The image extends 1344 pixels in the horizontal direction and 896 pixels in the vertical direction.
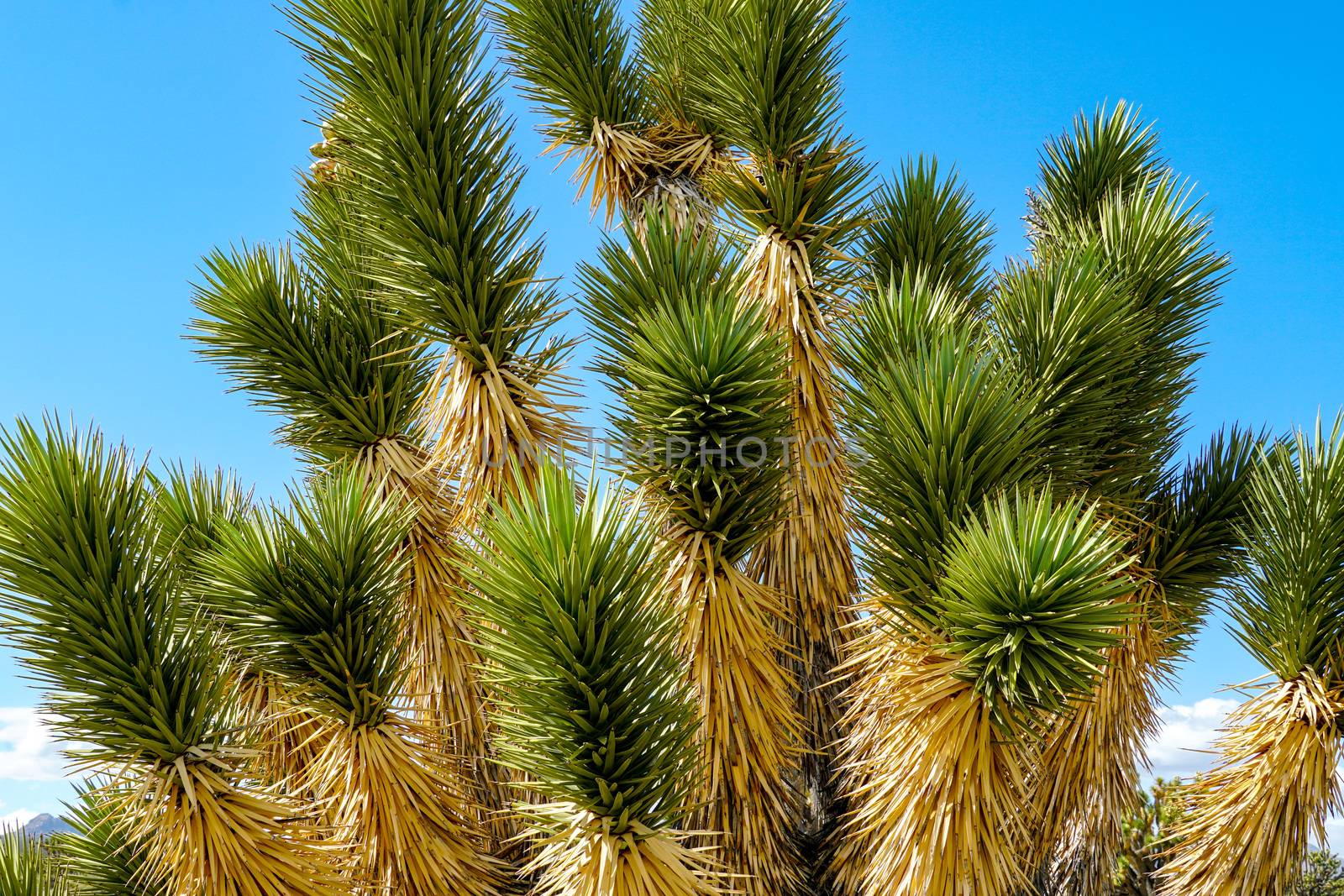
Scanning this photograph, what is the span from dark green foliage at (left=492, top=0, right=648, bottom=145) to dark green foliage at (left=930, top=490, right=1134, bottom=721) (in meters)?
4.36

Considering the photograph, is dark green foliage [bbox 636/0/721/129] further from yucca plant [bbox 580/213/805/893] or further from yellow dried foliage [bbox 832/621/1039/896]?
yellow dried foliage [bbox 832/621/1039/896]

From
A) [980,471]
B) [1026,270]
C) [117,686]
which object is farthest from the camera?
[1026,270]

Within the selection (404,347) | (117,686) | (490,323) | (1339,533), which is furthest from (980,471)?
(117,686)

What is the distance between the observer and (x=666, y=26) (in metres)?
8.15

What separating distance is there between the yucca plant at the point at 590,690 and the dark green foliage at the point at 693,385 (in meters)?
0.79

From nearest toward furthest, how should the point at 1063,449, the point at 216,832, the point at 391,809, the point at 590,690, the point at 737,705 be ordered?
the point at 590,690 < the point at 216,832 < the point at 391,809 < the point at 737,705 < the point at 1063,449

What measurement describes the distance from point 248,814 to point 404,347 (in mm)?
2997

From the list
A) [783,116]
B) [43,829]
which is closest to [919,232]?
[783,116]

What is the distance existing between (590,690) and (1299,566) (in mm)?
4458

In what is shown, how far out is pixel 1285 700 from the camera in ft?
Answer: 21.4

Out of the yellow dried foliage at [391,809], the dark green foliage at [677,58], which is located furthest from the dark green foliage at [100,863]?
the dark green foliage at [677,58]

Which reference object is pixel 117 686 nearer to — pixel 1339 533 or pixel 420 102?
pixel 420 102

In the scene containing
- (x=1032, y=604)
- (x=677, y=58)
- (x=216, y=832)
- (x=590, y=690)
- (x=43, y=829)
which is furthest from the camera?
(x=43, y=829)

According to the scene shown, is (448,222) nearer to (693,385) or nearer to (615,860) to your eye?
(693,385)
